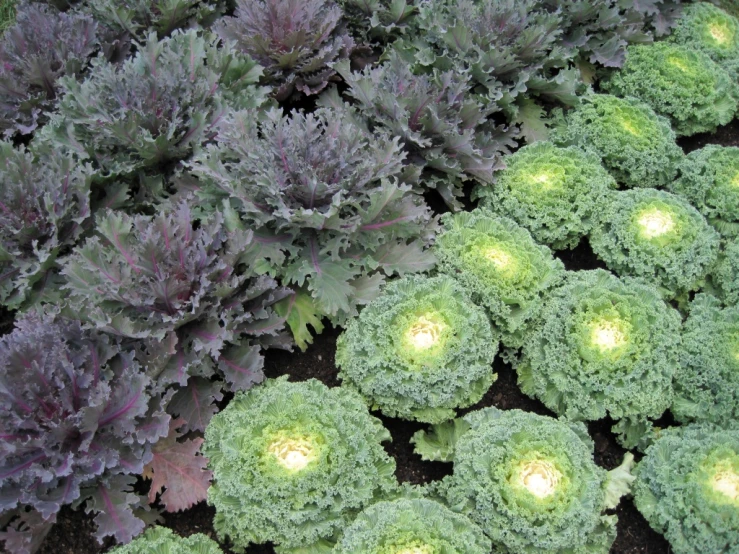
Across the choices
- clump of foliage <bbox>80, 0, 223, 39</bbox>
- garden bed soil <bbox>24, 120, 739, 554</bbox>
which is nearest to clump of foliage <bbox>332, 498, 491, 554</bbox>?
garden bed soil <bbox>24, 120, 739, 554</bbox>

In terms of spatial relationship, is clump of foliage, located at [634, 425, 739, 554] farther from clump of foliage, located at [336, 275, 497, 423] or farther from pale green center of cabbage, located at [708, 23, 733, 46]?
pale green center of cabbage, located at [708, 23, 733, 46]

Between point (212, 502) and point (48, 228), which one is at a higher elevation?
point (48, 228)

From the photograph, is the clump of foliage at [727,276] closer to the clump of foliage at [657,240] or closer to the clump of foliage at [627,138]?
the clump of foliage at [657,240]

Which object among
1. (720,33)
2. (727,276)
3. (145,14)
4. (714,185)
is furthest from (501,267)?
(720,33)

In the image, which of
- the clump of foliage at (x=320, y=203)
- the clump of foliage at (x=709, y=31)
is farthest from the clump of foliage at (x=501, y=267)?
the clump of foliage at (x=709, y=31)

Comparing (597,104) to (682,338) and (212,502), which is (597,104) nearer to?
(682,338)

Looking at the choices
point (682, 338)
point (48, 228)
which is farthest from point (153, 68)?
point (682, 338)
